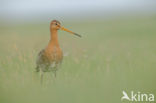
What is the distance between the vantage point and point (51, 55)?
19.4 ft

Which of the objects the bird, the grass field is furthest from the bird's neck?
the grass field

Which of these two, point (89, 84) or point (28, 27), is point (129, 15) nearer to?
point (28, 27)

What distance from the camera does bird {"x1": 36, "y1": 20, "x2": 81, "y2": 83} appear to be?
5805mm

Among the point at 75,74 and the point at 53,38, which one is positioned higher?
the point at 53,38

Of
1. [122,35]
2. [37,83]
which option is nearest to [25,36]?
[37,83]

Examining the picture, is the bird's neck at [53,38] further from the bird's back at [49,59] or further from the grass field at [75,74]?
the grass field at [75,74]

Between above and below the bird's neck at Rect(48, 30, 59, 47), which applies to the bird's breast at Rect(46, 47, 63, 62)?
below

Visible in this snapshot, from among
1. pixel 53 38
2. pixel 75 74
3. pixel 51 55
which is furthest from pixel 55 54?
pixel 75 74

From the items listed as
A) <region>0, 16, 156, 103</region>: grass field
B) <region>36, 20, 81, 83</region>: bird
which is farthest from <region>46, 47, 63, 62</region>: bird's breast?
<region>0, 16, 156, 103</region>: grass field

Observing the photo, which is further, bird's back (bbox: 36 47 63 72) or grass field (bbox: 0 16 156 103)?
bird's back (bbox: 36 47 63 72)

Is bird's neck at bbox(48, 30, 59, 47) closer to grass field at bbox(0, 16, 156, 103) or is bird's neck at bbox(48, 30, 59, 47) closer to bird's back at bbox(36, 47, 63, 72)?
bird's back at bbox(36, 47, 63, 72)

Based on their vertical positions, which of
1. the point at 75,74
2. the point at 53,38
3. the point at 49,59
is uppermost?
the point at 53,38

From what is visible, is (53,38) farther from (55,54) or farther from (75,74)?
(75,74)

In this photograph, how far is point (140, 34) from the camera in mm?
10195
